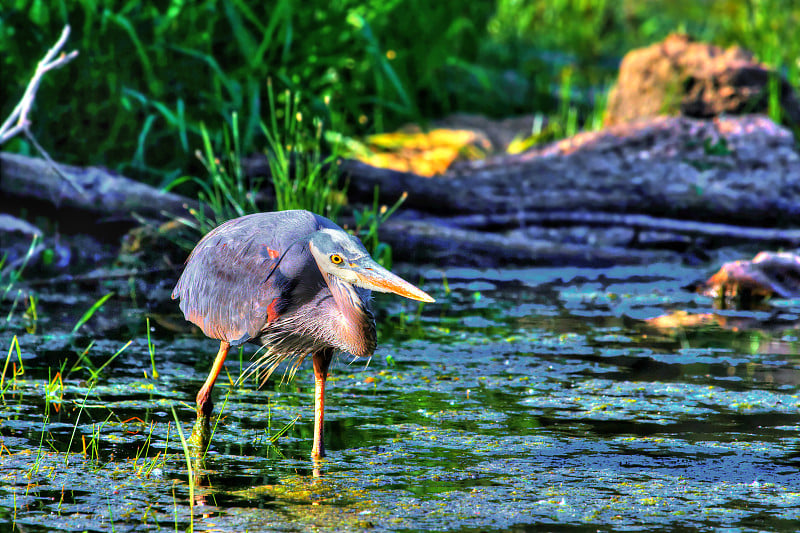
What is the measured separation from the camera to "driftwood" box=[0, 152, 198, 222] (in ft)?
22.6

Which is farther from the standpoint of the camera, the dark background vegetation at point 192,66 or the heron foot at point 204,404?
the dark background vegetation at point 192,66

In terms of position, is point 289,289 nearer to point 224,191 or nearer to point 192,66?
point 224,191

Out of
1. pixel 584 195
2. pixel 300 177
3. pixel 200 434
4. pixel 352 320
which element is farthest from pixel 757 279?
pixel 200 434

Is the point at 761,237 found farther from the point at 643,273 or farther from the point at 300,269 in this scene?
the point at 300,269

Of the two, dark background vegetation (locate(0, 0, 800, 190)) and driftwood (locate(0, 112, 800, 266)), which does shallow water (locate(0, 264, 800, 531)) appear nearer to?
driftwood (locate(0, 112, 800, 266))

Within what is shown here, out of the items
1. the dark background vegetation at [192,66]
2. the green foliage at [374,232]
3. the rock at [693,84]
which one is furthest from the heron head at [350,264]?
the rock at [693,84]

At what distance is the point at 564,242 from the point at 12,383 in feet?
14.1

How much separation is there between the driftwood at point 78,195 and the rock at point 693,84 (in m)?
4.13

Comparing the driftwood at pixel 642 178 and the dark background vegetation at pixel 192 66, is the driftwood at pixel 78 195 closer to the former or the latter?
the dark background vegetation at pixel 192 66

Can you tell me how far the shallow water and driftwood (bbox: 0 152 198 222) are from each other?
2.74 feet

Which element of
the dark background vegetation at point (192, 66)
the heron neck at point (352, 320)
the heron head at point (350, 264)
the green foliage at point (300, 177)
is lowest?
the heron neck at point (352, 320)

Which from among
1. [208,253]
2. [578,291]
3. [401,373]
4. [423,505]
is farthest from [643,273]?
[423,505]

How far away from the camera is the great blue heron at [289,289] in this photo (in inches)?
146

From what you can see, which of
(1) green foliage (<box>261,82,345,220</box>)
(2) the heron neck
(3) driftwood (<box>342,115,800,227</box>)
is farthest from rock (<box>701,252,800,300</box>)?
(2) the heron neck
